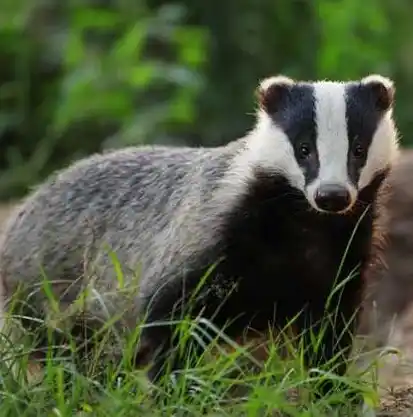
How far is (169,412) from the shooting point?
2766mm

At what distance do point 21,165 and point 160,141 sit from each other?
0.92 m

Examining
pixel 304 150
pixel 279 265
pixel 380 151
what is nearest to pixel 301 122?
pixel 304 150

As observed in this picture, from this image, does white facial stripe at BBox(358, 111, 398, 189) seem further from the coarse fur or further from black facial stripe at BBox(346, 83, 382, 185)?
the coarse fur

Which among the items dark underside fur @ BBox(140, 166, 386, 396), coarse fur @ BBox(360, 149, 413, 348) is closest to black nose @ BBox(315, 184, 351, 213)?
dark underside fur @ BBox(140, 166, 386, 396)

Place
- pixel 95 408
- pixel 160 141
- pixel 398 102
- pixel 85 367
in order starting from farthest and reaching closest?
pixel 398 102
pixel 160 141
pixel 85 367
pixel 95 408

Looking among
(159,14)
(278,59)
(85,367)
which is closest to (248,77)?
(278,59)

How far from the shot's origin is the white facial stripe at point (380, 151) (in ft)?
10.7

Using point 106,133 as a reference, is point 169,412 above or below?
above

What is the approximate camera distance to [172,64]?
7.02 meters

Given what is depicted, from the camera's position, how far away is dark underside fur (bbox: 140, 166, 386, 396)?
3279mm

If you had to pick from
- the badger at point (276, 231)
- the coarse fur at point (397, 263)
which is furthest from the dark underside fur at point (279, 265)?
the coarse fur at point (397, 263)

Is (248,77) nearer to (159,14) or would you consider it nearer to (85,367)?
(159,14)

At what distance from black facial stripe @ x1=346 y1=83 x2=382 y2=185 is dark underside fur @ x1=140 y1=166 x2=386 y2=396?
0.14 metres

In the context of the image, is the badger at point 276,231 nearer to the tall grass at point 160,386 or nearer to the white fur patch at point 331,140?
the white fur patch at point 331,140
